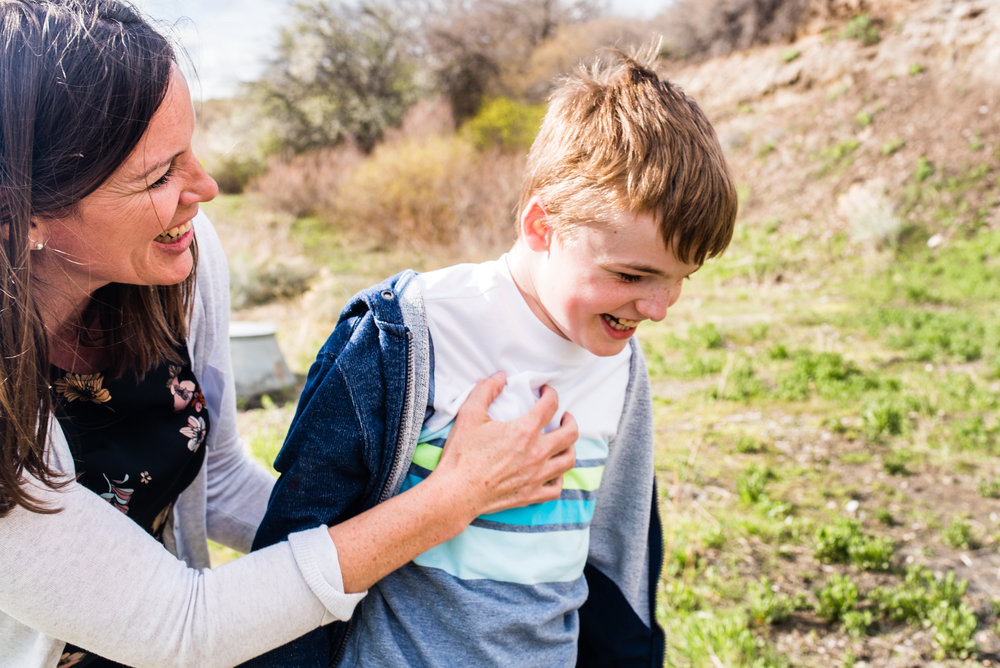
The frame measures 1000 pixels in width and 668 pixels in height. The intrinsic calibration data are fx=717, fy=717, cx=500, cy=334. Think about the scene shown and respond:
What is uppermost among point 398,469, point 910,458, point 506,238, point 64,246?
point 64,246

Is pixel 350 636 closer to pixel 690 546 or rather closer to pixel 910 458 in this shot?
pixel 690 546

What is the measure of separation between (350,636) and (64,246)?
89 centimetres

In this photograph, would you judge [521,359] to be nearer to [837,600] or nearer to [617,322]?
[617,322]

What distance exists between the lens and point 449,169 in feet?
56.5

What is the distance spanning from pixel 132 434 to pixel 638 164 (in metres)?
1.14

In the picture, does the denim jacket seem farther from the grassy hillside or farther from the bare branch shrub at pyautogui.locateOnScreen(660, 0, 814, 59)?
the bare branch shrub at pyautogui.locateOnScreen(660, 0, 814, 59)

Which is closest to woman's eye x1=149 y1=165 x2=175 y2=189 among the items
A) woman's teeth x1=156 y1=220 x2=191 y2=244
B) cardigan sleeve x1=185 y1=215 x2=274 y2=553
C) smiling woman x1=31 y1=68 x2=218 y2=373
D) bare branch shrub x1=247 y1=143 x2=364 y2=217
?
smiling woman x1=31 y1=68 x2=218 y2=373

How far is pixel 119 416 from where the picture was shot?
56.9 inches

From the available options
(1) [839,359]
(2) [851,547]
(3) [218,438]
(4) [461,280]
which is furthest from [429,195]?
(4) [461,280]

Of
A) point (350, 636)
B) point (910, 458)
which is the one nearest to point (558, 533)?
point (350, 636)

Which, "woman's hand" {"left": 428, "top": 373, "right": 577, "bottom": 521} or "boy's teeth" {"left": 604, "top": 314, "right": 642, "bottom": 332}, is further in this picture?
"boy's teeth" {"left": 604, "top": 314, "right": 642, "bottom": 332}

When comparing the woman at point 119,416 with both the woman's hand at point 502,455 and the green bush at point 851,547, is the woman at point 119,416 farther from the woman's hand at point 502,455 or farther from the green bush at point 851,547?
the green bush at point 851,547

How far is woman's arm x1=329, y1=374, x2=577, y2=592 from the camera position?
1.29 m

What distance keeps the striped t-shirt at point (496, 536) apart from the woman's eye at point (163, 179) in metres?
0.52
